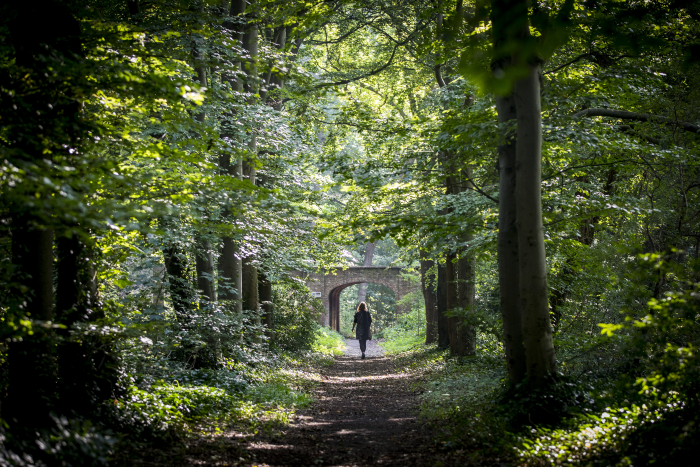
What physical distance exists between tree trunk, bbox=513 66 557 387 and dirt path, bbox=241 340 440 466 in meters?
1.57

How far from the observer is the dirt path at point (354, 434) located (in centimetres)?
476

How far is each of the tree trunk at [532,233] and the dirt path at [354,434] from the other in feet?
5.15

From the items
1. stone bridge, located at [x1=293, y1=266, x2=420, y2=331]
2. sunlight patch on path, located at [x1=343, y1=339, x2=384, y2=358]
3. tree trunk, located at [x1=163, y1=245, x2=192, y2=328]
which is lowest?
sunlight patch on path, located at [x1=343, y1=339, x2=384, y2=358]

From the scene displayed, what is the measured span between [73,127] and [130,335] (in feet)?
6.52

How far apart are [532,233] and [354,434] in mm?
3325

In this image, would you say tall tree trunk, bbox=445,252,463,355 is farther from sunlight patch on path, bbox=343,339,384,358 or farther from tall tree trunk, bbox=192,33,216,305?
sunlight patch on path, bbox=343,339,384,358

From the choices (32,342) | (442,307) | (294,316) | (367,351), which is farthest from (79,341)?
(367,351)

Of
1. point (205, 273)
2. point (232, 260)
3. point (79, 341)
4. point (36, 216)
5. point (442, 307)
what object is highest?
point (36, 216)

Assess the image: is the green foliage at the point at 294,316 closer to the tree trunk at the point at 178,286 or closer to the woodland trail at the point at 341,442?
the woodland trail at the point at 341,442

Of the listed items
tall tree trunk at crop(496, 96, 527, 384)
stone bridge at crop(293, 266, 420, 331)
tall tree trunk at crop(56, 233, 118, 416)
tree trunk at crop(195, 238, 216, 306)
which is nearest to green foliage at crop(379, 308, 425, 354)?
stone bridge at crop(293, 266, 420, 331)

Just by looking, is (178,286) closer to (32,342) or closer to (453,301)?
(32,342)

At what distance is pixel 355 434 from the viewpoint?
239 inches

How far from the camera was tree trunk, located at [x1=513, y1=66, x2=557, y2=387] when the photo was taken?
5.21 metres

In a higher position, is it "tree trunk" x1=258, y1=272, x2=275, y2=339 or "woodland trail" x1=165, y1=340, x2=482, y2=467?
"tree trunk" x1=258, y1=272, x2=275, y2=339
